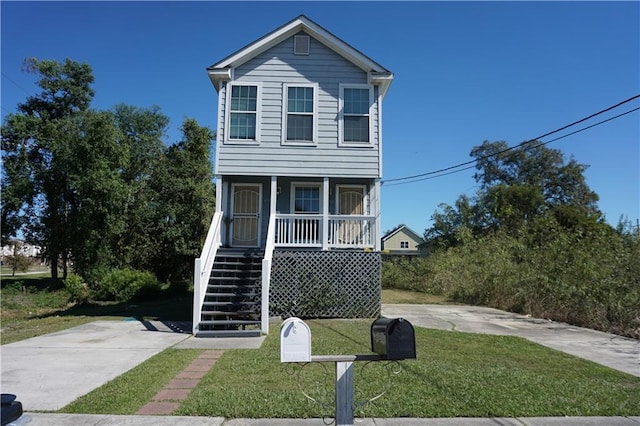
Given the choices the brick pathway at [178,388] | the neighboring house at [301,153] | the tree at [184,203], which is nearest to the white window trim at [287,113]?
the neighboring house at [301,153]

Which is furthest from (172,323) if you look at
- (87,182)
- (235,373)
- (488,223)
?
(488,223)

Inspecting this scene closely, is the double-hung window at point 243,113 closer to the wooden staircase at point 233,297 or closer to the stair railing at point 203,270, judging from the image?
the stair railing at point 203,270

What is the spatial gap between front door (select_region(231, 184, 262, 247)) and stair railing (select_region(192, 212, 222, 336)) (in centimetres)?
161

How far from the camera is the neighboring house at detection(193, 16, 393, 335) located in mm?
11727

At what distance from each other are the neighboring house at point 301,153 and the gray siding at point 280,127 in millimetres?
28

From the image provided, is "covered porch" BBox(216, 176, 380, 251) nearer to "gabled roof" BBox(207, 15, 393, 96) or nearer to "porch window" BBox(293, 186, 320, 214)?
"porch window" BBox(293, 186, 320, 214)

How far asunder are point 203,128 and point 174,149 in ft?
6.95

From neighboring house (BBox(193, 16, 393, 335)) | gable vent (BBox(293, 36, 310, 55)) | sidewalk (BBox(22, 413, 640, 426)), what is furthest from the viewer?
gable vent (BBox(293, 36, 310, 55))

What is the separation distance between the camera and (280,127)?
41.0 ft

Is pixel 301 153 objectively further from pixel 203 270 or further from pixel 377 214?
pixel 203 270

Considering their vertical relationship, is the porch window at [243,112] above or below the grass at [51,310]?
above

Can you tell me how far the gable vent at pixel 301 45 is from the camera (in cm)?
1288

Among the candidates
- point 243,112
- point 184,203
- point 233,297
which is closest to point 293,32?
point 243,112

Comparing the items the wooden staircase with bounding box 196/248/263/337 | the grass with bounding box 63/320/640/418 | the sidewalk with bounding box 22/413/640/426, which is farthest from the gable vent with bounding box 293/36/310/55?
the sidewalk with bounding box 22/413/640/426
